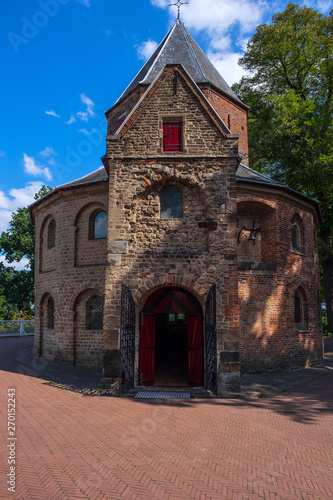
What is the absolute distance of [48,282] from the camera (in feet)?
52.7

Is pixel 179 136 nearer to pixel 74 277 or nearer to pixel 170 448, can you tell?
pixel 74 277

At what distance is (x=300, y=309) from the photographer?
1541 centimetres

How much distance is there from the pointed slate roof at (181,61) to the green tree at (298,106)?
414 centimetres

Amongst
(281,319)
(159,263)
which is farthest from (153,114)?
(281,319)

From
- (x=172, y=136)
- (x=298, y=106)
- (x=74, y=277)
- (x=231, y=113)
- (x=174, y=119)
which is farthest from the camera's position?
(x=298, y=106)

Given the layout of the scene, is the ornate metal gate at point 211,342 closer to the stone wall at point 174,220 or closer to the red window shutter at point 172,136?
the stone wall at point 174,220

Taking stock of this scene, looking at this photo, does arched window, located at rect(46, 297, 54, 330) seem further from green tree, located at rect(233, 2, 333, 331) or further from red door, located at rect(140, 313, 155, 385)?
green tree, located at rect(233, 2, 333, 331)

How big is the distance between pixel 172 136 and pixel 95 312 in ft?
26.6

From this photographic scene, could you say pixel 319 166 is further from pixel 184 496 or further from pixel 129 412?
pixel 184 496

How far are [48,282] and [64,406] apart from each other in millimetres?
8468

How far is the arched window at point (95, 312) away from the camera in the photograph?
14344 millimetres

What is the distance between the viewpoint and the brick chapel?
10.2 metres

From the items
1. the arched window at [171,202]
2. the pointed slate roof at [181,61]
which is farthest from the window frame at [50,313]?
the pointed slate roof at [181,61]

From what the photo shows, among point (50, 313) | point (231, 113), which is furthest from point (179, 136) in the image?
point (50, 313)
